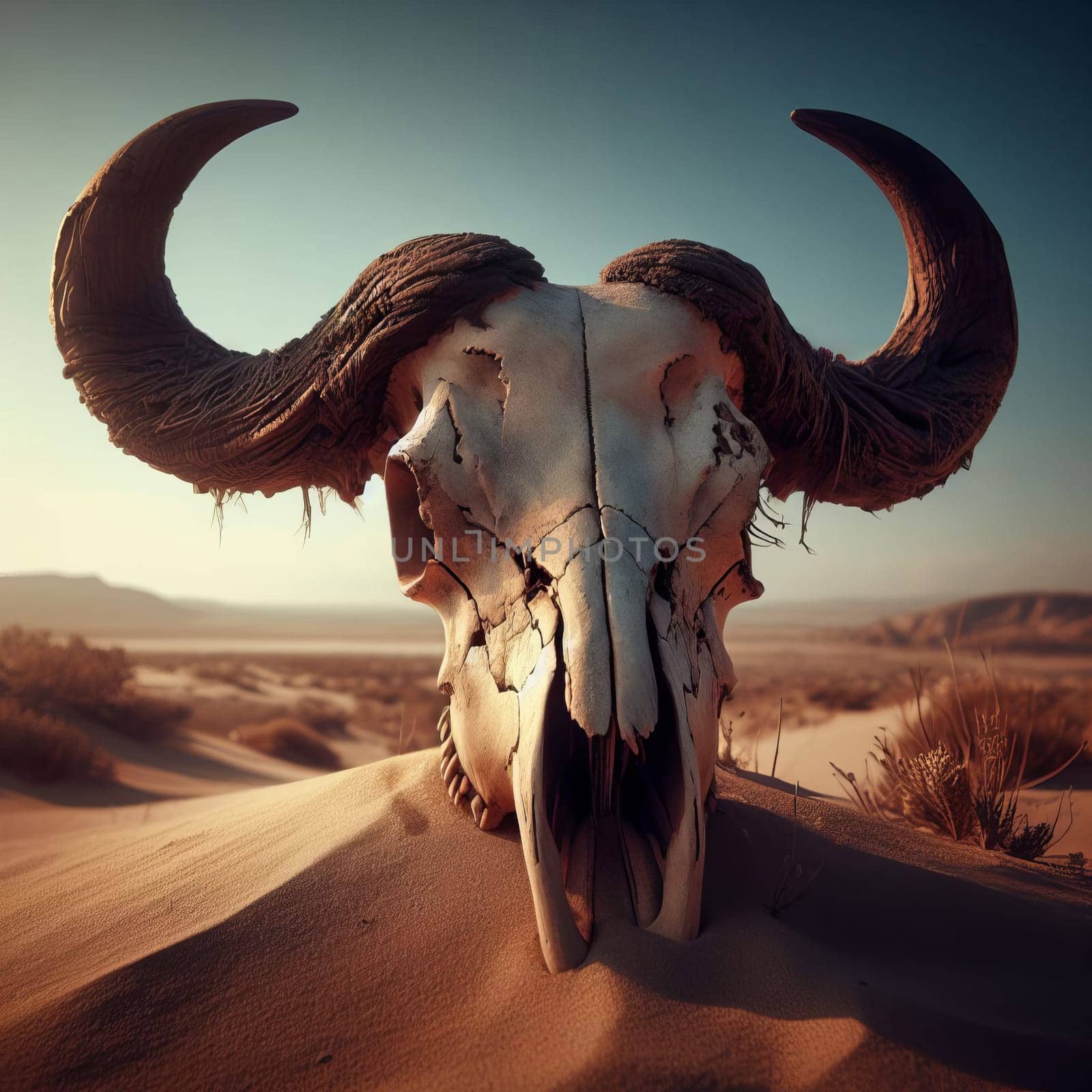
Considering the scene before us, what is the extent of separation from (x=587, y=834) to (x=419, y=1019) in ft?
1.95

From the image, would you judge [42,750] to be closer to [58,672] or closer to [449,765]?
[58,672]

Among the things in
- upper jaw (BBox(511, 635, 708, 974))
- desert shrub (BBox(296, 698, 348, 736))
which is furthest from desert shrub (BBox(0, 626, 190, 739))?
upper jaw (BBox(511, 635, 708, 974))

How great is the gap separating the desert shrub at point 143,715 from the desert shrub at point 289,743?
50.0 inches

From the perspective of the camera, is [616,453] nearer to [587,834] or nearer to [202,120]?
[587,834]

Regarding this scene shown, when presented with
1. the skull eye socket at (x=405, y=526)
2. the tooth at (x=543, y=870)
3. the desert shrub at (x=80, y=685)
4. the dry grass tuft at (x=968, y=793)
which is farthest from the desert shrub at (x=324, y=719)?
the tooth at (x=543, y=870)

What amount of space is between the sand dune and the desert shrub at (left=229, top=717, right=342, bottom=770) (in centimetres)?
818

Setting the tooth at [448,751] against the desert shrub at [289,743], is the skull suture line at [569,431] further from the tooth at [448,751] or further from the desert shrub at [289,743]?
A: the desert shrub at [289,743]

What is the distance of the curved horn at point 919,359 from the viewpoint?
3.09 m

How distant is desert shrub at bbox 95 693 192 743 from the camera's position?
27.3ft

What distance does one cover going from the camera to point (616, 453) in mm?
2088

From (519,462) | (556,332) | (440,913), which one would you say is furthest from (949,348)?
(440,913)

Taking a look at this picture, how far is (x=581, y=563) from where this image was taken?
1843 millimetres

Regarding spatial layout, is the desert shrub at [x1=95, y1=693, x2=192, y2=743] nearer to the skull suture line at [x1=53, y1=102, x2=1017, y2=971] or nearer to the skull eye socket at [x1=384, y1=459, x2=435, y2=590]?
the skull suture line at [x1=53, y1=102, x2=1017, y2=971]

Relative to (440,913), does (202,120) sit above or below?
above
